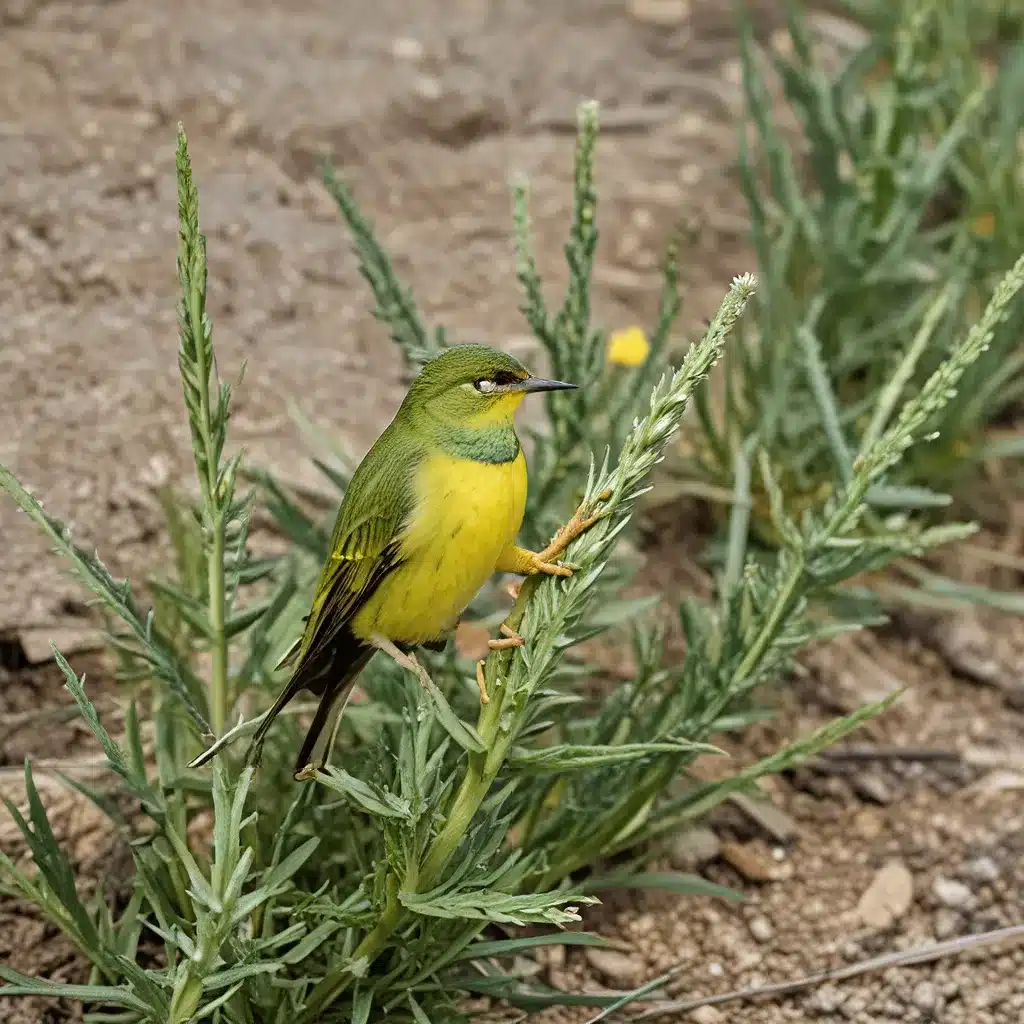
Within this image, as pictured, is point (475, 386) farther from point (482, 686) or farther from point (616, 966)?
point (616, 966)

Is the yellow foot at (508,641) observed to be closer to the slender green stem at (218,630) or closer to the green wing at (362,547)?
the green wing at (362,547)

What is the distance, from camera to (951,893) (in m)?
2.65

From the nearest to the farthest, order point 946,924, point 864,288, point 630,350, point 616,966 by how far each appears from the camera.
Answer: point 616,966 < point 946,924 < point 630,350 < point 864,288

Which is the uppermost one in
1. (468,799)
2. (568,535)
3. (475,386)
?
(475,386)

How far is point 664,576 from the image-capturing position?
3.32m

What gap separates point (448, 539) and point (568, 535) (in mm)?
199

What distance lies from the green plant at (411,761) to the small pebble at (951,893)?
510 mm

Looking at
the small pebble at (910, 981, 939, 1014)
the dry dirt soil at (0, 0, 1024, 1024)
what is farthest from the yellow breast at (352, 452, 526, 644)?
the small pebble at (910, 981, 939, 1014)

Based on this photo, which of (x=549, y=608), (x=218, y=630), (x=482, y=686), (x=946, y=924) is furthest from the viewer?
(x=946, y=924)

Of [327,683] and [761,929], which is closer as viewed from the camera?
[327,683]

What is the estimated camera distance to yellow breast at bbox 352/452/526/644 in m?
1.88

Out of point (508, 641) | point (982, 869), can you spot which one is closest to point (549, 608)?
point (508, 641)

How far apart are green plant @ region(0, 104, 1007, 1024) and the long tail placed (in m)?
0.08

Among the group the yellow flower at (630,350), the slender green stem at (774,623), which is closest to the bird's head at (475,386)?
the slender green stem at (774,623)
